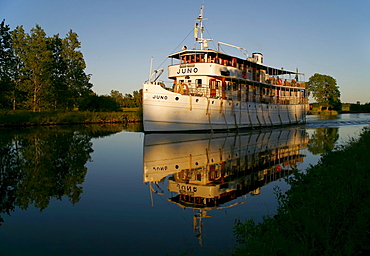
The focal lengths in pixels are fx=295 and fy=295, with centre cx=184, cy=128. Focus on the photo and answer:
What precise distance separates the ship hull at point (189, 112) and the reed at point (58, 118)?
2157 cm

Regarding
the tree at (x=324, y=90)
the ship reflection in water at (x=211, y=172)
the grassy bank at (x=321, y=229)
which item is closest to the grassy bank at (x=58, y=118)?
the ship reflection in water at (x=211, y=172)

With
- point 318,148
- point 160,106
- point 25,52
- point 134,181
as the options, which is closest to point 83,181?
point 134,181

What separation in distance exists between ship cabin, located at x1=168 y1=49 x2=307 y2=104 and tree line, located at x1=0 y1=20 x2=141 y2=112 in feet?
76.1

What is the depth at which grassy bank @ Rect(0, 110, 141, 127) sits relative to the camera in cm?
3897

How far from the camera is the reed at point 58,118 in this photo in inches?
1534

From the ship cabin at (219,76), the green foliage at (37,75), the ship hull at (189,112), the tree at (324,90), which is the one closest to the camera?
the ship hull at (189,112)

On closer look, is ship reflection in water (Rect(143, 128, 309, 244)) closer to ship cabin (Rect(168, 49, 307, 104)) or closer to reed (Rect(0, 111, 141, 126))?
ship cabin (Rect(168, 49, 307, 104))

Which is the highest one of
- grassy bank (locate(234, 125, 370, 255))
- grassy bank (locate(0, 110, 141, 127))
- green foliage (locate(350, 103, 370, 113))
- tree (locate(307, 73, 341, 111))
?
tree (locate(307, 73, 341, 111))

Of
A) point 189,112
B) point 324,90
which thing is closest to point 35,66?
point 189,112

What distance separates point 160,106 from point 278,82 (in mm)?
23062

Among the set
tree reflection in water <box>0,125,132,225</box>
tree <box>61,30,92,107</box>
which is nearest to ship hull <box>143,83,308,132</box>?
tree reflection in water <box>0,125,132,225</box>

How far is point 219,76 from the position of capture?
99.8 ft

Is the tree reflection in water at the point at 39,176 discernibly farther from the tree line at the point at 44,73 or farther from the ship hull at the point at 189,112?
the tree line at the point at 44,73

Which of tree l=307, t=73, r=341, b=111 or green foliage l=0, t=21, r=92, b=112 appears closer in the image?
green foliage l=0, t=21, r=92, b=112
